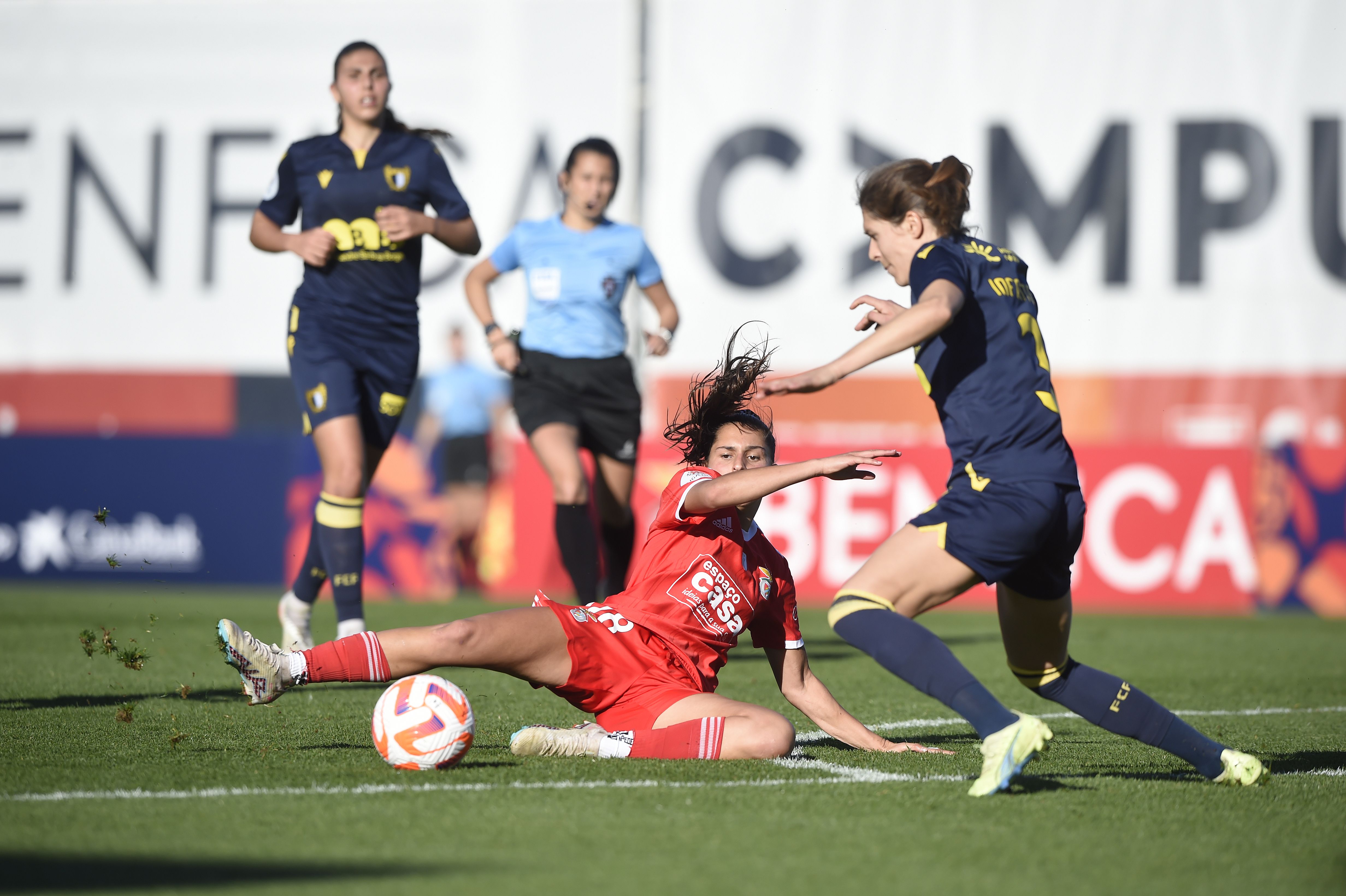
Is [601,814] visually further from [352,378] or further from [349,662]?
[352,378]

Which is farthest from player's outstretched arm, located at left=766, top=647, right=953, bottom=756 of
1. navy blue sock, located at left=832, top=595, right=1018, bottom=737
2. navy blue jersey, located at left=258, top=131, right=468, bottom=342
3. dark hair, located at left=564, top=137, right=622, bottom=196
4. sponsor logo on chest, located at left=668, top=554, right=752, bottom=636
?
dark hair, located at left=564, top=137, right=622, bottom=196

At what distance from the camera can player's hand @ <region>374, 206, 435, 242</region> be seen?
20.0 ft

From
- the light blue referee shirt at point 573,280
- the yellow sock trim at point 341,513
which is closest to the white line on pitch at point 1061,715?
the yellow sock trim at point 341,513

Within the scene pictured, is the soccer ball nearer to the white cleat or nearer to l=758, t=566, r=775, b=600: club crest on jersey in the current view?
l=758, t=566, r=775, b=600: club crest on jersey

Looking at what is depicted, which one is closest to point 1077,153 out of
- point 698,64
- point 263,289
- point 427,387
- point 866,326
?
point 698,64

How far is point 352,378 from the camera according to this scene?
611 cm

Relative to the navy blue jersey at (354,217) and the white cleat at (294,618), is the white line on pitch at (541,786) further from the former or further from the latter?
the navy blue jersey at (354,217)

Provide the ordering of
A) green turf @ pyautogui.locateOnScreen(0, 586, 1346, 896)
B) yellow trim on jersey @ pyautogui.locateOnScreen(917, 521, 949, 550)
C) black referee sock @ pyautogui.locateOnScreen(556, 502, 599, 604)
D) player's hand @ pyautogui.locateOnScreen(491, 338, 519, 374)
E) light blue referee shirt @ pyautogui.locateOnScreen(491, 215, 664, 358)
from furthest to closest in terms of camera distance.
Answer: light blue referee shirt @ pyautogui.locateOnScreen(491, 215, 664, 358) → player's hand @ pyautogui.locateOnScreen(491, 338, 519, 374) → black referee sock @ pyautogui.locateOnScreen(556, 502, 599, 604) → yellow trim on jersey @ pyautogui.locateOnScreen(917, 521, 949, 550) → green turf @ pyautogui.locateOnScreen(0, 586, 1346, 896)

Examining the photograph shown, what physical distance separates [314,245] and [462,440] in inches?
278

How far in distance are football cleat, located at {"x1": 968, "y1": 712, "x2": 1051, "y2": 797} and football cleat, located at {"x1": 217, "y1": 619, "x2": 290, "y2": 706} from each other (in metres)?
1.83

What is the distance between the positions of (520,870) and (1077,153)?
43.2ft

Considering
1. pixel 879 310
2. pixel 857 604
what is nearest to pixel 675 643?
pixel 857 604

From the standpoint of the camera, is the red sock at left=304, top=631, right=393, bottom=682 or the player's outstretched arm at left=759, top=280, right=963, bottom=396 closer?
the player's outstretched arm at left=759, top=280, right=963, bottom=396

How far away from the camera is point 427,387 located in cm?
1399
